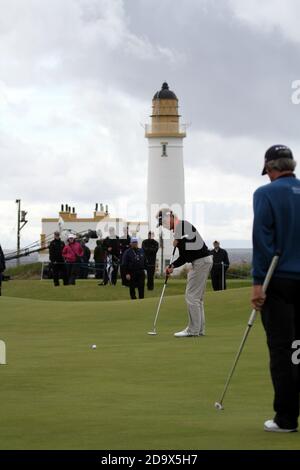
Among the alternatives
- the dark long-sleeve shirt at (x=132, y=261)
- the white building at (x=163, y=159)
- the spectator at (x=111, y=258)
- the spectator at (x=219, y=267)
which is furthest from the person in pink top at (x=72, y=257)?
the white building at (x=163, y=159)

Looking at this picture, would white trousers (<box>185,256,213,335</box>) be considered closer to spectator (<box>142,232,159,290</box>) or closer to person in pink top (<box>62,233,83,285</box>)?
spectator (<box>142,232,159,290</box>)

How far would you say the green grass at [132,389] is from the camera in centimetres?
905

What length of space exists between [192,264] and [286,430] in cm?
1067

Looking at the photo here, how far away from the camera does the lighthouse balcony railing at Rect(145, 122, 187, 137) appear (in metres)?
73.6

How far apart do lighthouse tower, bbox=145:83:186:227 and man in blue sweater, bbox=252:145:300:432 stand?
206 ft

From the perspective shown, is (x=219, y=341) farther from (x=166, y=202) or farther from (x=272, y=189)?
(x=166, y=202)

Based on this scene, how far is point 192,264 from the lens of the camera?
65.5 ft

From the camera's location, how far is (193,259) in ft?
64.9

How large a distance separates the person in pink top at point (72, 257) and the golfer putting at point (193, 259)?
2251cm

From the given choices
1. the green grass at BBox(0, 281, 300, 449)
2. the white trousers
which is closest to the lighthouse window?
the green grass at BBox(0, 281, 300, 449)

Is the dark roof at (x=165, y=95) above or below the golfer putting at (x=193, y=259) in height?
above

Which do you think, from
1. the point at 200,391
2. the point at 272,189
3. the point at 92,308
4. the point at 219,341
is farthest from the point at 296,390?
Result: the point at 92,308

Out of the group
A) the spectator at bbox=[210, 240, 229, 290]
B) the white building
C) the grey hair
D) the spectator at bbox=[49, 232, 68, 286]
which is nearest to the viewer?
the grey hair

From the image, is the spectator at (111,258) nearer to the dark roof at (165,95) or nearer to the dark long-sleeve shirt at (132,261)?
the dark long-sleeve shirt at (132,261)
